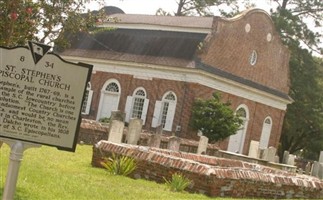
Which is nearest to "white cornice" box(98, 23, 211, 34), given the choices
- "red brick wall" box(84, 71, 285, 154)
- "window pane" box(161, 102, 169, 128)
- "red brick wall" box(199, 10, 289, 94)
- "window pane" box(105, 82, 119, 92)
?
"red brick wall" box(199, 10, 289, 94)

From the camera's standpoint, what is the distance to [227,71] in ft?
106

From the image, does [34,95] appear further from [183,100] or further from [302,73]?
[302,73]

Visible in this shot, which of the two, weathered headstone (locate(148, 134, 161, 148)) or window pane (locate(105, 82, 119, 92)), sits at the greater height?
window pane (locate(105, 82, 119, 92))

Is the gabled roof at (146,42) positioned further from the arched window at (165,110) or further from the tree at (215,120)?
the tree at (215,120)

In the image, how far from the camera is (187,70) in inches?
1178

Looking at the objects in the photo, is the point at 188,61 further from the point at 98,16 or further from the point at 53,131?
the point at 53,131

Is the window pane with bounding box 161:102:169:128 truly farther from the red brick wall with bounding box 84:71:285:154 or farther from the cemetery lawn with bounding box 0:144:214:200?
the cemetery lawn with bounding box 0:144:214:200

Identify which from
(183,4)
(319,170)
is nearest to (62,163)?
(319,170)

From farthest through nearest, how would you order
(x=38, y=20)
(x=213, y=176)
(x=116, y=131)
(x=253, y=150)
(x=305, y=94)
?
(x=305, y=94), (x=253, y=150), (x=116, y=131), (x=213, y=176), (x=38, y=20)

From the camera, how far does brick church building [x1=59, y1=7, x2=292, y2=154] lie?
3048 centimetres

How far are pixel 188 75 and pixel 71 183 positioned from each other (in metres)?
21.0

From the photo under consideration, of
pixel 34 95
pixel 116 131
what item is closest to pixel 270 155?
pixel 116 131

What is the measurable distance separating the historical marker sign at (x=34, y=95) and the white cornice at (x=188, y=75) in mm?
24232

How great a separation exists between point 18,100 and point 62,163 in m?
7.57
